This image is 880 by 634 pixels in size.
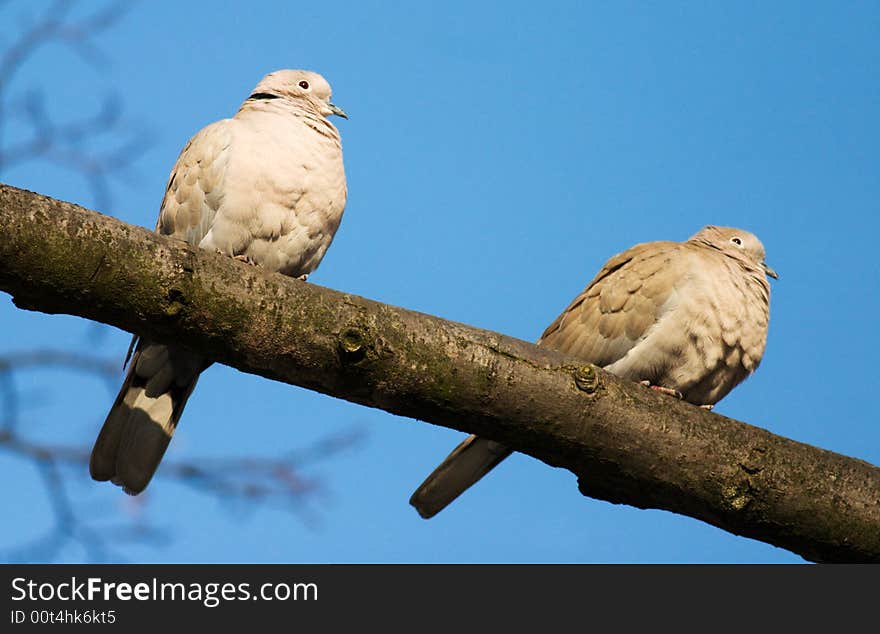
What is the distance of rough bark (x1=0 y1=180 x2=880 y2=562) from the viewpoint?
98.9 inches

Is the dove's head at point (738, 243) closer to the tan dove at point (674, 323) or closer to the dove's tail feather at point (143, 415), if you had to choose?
the tan dove at point (674, 323)

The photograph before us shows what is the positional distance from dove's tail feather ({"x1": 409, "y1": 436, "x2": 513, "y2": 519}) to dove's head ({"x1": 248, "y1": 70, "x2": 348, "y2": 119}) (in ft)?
6.30

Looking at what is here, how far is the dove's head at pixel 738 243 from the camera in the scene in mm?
5090

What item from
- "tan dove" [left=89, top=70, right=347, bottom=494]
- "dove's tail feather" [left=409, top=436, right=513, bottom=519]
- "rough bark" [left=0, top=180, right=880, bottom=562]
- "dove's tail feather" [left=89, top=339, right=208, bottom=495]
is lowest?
"rough bark" [left=0, top=180, right=880, bottom=562]

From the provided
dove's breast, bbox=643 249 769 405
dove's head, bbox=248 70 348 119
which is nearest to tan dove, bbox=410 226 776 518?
dove's breast, bbox=643 249 769 405

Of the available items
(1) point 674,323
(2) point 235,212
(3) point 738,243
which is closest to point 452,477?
(1) point 674,323

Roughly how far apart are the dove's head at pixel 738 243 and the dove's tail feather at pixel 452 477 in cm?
176

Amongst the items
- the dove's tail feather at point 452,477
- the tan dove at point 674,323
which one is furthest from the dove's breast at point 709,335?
the dove's tail feather at point 452,477

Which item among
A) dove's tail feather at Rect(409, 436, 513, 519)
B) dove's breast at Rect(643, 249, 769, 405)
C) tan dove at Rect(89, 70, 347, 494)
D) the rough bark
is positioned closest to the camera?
the rough bark

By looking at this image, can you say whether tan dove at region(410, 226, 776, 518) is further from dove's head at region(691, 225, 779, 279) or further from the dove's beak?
the dove's beak

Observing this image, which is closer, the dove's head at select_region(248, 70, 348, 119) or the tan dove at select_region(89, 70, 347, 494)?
the tan dove at select_region(89, 70, 347, 494)
